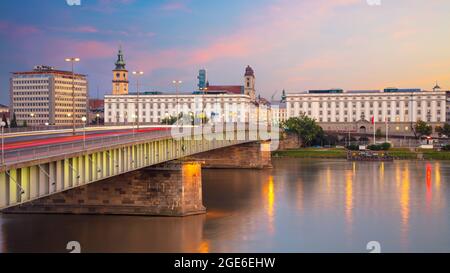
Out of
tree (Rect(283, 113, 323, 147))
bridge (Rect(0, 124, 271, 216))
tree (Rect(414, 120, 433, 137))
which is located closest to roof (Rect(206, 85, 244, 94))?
tree (Rect(283, 113, 323, 147))

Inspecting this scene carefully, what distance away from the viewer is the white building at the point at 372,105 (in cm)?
14362

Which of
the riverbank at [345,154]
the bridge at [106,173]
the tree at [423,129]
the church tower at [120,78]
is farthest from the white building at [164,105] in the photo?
the bridge at [106,173]

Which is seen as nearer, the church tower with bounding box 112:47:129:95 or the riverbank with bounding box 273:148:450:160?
the riverbank with bounding box 273:148:450:160

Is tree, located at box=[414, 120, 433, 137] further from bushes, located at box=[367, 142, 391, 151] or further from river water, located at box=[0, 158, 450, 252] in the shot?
river water, located at box=[0, 158, 450, 252]

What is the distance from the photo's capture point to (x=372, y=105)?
A: 480 feet

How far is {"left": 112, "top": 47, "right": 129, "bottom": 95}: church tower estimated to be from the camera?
164m

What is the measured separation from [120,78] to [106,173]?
13738 centimetres

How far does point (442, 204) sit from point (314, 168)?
32.5m

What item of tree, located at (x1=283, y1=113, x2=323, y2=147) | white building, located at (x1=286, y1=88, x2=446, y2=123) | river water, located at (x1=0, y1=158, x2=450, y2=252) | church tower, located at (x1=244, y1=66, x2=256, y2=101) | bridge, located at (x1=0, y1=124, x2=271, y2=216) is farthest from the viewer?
church tower, located at (x1=244, y1=66, x2=256, y2=101)

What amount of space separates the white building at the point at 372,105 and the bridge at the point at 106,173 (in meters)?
97.7

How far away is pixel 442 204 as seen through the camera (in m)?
44.2

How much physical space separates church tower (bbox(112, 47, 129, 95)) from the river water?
369 ft

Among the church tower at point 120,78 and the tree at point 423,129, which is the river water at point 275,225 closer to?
the tree at point 423,129

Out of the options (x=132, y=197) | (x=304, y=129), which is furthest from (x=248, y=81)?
(x=132, y=197)
